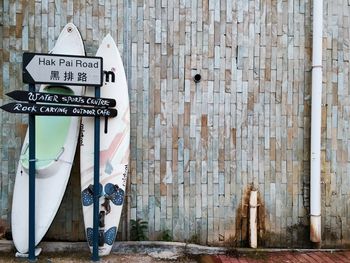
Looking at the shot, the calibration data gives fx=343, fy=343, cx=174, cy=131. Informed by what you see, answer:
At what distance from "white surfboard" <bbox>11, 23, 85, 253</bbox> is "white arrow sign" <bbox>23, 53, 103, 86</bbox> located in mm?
409

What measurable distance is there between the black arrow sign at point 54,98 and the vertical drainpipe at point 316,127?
2662 mm

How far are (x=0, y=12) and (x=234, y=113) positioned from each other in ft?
10.4

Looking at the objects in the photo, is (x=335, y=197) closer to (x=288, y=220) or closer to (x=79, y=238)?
(x=288, y=220)

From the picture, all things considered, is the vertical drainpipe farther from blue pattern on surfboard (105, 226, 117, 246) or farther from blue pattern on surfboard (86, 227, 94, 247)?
blue pattern on surfboard (86, 227, 94, 247)

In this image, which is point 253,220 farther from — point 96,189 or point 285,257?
point 96,189

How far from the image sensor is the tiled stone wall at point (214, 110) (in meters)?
4.28

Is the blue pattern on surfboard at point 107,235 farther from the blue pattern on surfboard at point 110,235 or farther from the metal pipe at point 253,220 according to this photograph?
the metal pipe at point 253,220

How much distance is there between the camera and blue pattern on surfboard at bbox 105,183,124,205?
403 cm

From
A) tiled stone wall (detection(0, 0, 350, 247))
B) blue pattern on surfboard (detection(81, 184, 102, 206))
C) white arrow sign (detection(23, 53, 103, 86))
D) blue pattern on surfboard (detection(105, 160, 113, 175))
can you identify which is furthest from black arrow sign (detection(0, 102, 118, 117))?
blue pattern on surfboard (detection(81, 184, 102, 206))

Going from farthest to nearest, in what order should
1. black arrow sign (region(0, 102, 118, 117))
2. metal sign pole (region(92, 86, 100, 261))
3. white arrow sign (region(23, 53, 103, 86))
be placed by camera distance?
A: metal sign pole (region(92, 86, 100, 261)) → white arrow sign (region(23, 53, 103, 86)) → black arrow sign (region(0, 102, 118, 117))

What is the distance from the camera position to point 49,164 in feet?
12.8

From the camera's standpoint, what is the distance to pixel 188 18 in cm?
439

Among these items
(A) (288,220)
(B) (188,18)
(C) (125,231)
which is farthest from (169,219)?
(B) (188,18)

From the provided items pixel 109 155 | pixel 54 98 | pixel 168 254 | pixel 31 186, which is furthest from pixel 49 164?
pixel 168 254
